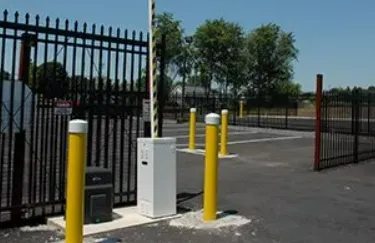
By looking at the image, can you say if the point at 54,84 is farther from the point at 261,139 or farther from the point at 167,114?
the point at 167,114

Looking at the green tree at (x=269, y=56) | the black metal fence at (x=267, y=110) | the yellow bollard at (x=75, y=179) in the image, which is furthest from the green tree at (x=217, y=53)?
the yellow bollard at (x=75, y=179)

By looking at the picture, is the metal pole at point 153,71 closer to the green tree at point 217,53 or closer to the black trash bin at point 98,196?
the black trash bin at point 98,196

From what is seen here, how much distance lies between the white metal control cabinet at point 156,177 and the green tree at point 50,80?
1321 mm

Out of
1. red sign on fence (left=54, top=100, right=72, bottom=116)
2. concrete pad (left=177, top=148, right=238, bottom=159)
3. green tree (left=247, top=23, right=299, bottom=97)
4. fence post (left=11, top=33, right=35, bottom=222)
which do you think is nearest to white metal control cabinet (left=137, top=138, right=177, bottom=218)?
red sign on fence (left=54, top=100, right=72, bottom=116)

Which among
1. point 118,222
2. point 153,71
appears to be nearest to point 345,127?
point 153,71

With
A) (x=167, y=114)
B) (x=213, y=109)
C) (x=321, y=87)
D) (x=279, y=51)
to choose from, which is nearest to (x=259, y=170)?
(x=321, y=87)

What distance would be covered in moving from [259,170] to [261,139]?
948 centimetres

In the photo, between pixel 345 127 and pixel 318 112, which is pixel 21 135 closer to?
pixel 318 112

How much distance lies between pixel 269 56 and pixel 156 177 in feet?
219

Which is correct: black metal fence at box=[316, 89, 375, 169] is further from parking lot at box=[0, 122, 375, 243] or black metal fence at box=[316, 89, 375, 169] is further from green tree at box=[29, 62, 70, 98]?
green tree at box=[29, 62, 70, 98]

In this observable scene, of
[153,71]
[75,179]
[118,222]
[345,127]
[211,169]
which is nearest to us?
[75,179]

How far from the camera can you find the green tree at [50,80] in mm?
7156

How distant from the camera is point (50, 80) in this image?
727 cm

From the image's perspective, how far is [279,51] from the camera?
7325 centimetres
